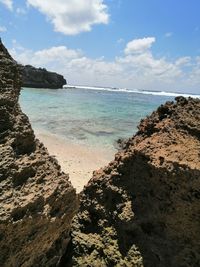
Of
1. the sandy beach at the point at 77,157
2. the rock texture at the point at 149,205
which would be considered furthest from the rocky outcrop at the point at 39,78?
the rock texture at the point at 149,205

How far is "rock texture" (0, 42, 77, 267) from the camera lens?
295 cm

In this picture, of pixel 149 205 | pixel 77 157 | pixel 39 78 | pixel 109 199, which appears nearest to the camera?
pixel 149 205

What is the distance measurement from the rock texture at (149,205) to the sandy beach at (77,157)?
762cm

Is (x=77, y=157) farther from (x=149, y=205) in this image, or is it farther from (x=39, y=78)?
(x=39, y=78)

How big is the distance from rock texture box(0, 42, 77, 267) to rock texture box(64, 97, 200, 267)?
1.86 feet

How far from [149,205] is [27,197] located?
148cm

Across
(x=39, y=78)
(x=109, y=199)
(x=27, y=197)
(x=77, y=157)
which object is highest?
(x=27, y=197)

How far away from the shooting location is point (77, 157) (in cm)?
1741

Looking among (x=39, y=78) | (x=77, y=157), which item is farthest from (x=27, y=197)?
(x=39, y=78)

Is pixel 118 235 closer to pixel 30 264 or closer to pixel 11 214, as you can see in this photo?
pixel 30 264

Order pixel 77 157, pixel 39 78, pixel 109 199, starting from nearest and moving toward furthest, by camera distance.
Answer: pixel 109 199, pixel 77 157, pixel 39 78

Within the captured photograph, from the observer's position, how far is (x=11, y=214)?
2898 millimetres

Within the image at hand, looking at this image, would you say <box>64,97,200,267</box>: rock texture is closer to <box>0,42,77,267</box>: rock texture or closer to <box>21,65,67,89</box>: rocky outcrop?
<box>0,42,77,267</box>: rock texture

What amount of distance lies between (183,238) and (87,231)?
1117 mm
